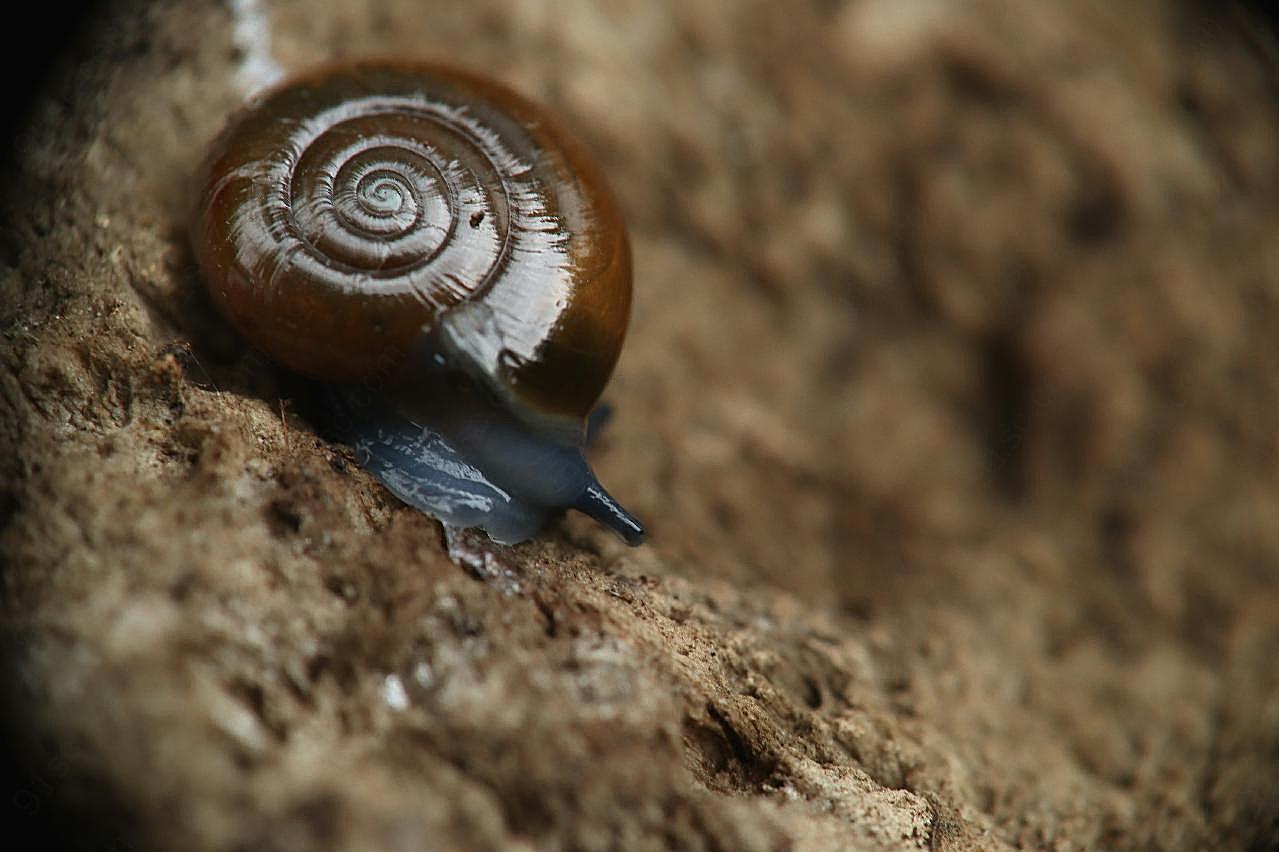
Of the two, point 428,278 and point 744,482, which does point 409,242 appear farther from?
point 744,482

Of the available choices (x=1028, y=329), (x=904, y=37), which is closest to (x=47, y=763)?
(x=1028, y=329)

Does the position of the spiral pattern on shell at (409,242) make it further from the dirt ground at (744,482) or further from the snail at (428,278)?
the dirt ground at (744,482)

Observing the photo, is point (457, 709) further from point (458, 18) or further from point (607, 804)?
point (458, 18)

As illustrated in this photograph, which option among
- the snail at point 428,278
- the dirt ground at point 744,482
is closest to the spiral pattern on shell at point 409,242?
the snail at point 428,278

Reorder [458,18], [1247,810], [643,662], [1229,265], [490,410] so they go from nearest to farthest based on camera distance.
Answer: [643,662]
[490,410]
[1247,810]
[458,18]
[1229,265]

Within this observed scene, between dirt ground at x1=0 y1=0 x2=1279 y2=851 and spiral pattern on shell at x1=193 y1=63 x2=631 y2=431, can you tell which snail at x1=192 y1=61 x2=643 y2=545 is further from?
dirt ground at x1=0 y1=0 x2=1279 y2=851

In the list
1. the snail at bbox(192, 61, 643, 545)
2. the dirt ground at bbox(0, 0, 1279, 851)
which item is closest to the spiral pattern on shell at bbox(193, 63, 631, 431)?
the snail at bbox(192, 61, 643, 545)

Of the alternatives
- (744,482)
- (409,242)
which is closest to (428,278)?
(409,242)
